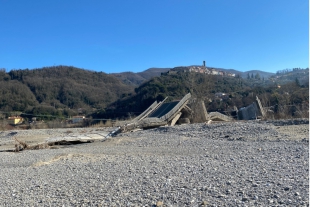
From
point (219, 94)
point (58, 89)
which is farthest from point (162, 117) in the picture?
point (58, 89)

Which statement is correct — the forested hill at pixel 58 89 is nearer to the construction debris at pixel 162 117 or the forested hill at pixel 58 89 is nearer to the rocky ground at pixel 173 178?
Answer: the construction debris at pixel 162 117

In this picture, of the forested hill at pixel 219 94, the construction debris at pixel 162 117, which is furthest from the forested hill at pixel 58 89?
the construction debris at pixel 162 117

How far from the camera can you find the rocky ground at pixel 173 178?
11.3 ft

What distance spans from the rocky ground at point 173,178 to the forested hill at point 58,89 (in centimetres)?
3368

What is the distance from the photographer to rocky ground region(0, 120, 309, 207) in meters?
3.44

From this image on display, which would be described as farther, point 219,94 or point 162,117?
point 219,94

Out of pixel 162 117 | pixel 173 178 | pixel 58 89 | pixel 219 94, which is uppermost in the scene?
pixel 58 89

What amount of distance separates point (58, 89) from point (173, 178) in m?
58.8

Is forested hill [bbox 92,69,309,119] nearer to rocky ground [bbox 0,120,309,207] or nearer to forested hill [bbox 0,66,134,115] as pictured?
rocky ground [bbox 0,120,309,207]

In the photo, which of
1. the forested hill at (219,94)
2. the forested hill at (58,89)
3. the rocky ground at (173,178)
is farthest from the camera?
the forested hill at (58,89)

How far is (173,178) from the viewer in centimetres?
441

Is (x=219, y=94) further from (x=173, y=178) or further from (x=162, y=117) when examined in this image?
(x=173, y=178)

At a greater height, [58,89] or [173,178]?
[58,89]

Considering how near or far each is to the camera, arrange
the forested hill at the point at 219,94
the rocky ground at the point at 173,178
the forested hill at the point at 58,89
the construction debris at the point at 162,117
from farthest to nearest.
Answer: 1. the forested hill at the point at 58,89
2. the forested hill at the point at 219,94
3. the construction debris at the point at 162,117
4. the rocky ground at the point at 173,178
